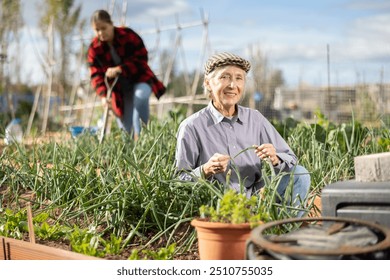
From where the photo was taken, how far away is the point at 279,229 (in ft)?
7.86

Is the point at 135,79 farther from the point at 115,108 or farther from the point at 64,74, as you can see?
the point at 64,74

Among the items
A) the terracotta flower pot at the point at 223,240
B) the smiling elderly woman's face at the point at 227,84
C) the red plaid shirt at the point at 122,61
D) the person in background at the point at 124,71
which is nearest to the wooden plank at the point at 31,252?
the terracotta flower pot at the point at 223,240

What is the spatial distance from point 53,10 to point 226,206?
13.8 meters

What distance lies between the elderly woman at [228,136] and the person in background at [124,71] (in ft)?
8.19

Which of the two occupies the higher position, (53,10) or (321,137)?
(53,10)

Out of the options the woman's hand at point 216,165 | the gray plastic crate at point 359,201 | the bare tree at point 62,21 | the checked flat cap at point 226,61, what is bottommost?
the gray plastic crate at point 359,201

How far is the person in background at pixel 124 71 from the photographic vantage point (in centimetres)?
522

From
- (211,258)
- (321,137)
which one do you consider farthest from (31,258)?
(321,137)

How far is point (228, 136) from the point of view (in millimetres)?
2732

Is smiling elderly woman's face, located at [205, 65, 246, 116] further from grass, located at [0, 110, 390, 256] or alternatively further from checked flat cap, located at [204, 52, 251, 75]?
grass, located at [0, 110, 390, 256]

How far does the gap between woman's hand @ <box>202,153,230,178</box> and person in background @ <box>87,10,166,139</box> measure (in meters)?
2.76

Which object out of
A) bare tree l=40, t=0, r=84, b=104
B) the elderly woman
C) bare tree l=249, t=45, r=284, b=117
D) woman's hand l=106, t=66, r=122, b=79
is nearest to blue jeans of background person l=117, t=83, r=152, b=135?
woman's hand l=106, t=66, r=122, b=79

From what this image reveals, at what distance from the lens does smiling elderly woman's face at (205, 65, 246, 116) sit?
2.65 m

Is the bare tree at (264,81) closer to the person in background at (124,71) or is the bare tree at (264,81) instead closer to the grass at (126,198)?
the person in background at (124,71)
